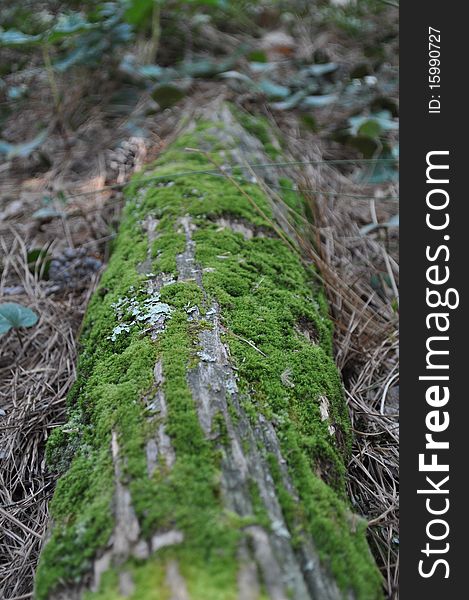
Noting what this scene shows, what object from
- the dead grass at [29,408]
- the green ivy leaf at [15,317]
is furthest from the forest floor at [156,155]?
the green ivy leaf at [15,317]

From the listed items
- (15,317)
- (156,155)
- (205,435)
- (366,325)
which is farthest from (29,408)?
(156,155)

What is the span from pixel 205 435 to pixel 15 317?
44.1 inches

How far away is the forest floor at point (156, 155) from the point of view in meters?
1.63

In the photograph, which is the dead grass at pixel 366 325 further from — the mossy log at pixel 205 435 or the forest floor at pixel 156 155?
the mossy log at pixel 205 435

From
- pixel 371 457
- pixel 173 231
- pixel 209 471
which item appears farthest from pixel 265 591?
pixel 173 231

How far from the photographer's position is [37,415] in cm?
175

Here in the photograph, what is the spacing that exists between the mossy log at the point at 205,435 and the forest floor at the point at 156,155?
198 mm

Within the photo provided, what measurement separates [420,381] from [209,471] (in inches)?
27.7

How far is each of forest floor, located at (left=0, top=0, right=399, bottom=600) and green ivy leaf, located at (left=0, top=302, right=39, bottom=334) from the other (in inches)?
6.2

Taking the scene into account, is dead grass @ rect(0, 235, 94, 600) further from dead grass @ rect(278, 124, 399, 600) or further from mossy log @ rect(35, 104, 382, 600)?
dead grass @ rect(278, 124, 399, 600)

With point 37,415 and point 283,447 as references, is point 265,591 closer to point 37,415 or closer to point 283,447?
point 283,447

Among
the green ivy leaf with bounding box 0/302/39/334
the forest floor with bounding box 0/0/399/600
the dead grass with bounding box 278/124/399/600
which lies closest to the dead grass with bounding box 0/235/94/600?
the forest floor with bounding box 0/0/399/600

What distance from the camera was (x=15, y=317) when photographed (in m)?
1.94

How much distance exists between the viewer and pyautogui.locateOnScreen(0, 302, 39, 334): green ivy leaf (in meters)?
1.93
